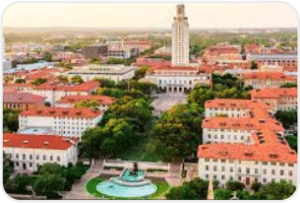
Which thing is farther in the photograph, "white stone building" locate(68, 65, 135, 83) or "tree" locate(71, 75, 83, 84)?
"white stone building" locate(68, 65, 135, 83)

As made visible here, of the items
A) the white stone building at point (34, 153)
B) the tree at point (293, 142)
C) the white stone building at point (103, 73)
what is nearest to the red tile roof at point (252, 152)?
the tree at point (293, 142)

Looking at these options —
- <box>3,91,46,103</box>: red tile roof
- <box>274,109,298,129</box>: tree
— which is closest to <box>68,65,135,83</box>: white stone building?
<box>3,91,46,103</box>: red tile roof

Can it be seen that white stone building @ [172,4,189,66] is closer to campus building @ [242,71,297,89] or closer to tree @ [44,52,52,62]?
campus building @ [242,71,297,89]

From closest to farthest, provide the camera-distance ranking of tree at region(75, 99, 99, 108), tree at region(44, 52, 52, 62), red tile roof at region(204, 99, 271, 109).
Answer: red tile roof at region(204, 99, 271, 109) < tree at region(75, 99, 99, 108) < tree at region(44, 52, 52, 62)

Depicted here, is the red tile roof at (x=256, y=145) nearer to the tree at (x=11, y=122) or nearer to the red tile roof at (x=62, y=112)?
the red tile roof at (x=62, y=112)

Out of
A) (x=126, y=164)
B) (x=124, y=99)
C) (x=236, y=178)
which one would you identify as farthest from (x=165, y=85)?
(x=236, y=178)

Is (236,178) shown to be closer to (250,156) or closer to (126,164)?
(250,156)
